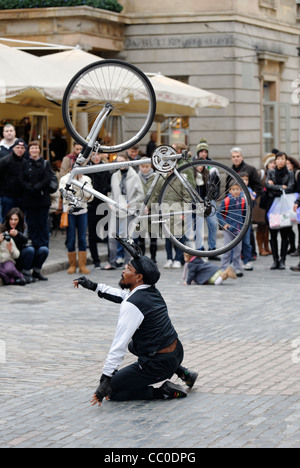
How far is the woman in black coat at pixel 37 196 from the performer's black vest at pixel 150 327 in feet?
23.3

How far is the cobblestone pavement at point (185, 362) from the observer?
667 cm

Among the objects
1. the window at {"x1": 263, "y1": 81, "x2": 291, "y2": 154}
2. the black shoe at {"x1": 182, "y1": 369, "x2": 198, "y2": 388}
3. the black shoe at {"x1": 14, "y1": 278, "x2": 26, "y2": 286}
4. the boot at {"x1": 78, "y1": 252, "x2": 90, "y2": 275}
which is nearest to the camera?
the black shoe at {"x1": 182, "y1": 369, "x2": 198, "y2": 388}

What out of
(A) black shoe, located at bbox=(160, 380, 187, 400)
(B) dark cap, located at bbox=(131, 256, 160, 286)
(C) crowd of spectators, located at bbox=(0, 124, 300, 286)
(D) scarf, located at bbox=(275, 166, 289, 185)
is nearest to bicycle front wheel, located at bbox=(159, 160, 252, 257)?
(B) dark cap, located at bbox=(131, 256, 160, 286)

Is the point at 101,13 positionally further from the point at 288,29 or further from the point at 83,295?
the point at 83,295

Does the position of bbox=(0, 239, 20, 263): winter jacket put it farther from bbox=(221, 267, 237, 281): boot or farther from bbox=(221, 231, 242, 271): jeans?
bbox=(221, 231, 242, 271): jeans

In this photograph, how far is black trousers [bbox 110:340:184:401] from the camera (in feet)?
25.5

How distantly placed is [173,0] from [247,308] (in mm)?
16895

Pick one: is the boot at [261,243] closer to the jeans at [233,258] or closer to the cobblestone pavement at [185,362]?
the jeans at [233,258]

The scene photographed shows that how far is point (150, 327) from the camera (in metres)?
7.89

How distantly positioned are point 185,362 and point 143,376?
4.35ft

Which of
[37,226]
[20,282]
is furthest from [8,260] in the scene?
[37,226]

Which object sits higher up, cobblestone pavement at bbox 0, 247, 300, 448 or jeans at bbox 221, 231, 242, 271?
jeans at bbox 221, 231, 242, 271

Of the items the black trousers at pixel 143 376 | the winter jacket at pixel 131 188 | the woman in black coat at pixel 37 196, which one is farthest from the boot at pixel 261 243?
the black trousers at pixel 143 376

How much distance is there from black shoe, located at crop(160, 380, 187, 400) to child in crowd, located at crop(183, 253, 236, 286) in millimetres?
6733
